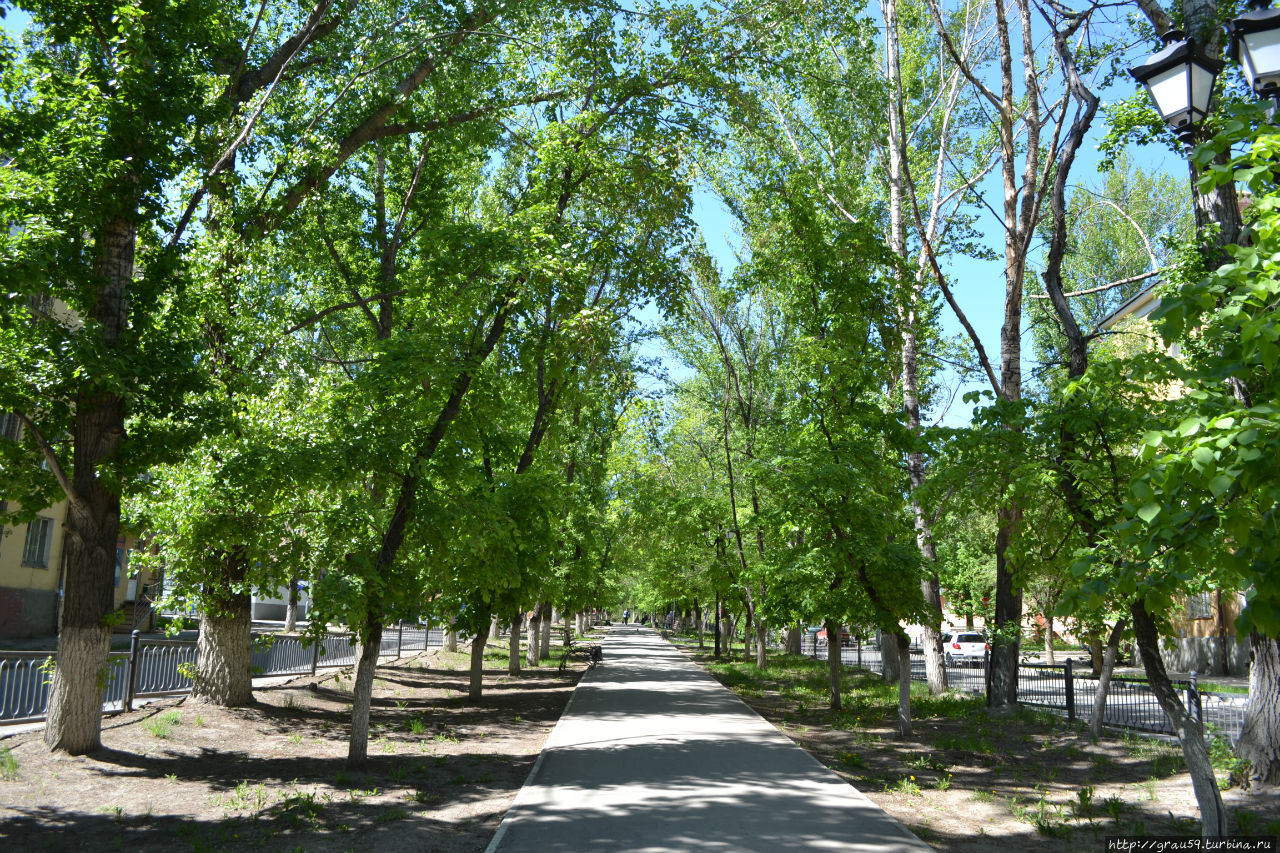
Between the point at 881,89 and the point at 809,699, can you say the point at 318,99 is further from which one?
the point at 809,699

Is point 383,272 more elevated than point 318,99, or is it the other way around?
point 318,99

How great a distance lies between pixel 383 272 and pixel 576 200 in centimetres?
480

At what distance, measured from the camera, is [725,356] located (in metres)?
26.4

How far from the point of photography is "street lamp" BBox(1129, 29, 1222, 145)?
4945 millimetres

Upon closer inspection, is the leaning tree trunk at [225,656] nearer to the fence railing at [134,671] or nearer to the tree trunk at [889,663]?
the fence railing at [134,671]

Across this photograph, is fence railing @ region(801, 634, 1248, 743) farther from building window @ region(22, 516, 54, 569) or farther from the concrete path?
building window @ region(22, 516, 54, 569)

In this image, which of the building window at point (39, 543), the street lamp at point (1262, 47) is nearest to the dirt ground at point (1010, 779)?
the street lamp at point (1262, 47)

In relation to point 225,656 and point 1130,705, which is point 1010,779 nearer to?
point 1130,705

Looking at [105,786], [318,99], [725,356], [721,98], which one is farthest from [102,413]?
[725,356]

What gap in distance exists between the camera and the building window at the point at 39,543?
26.1 m

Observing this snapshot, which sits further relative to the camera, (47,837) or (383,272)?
(383,272)

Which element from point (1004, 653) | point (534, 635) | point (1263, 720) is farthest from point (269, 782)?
point (534, 635)

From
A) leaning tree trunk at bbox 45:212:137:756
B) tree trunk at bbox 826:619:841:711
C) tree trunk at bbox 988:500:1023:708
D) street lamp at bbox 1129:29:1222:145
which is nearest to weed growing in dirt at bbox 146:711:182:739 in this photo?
leaning tree trunk at bbox 45:212:137:756

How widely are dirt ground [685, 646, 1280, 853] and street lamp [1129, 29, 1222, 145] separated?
573 cm
